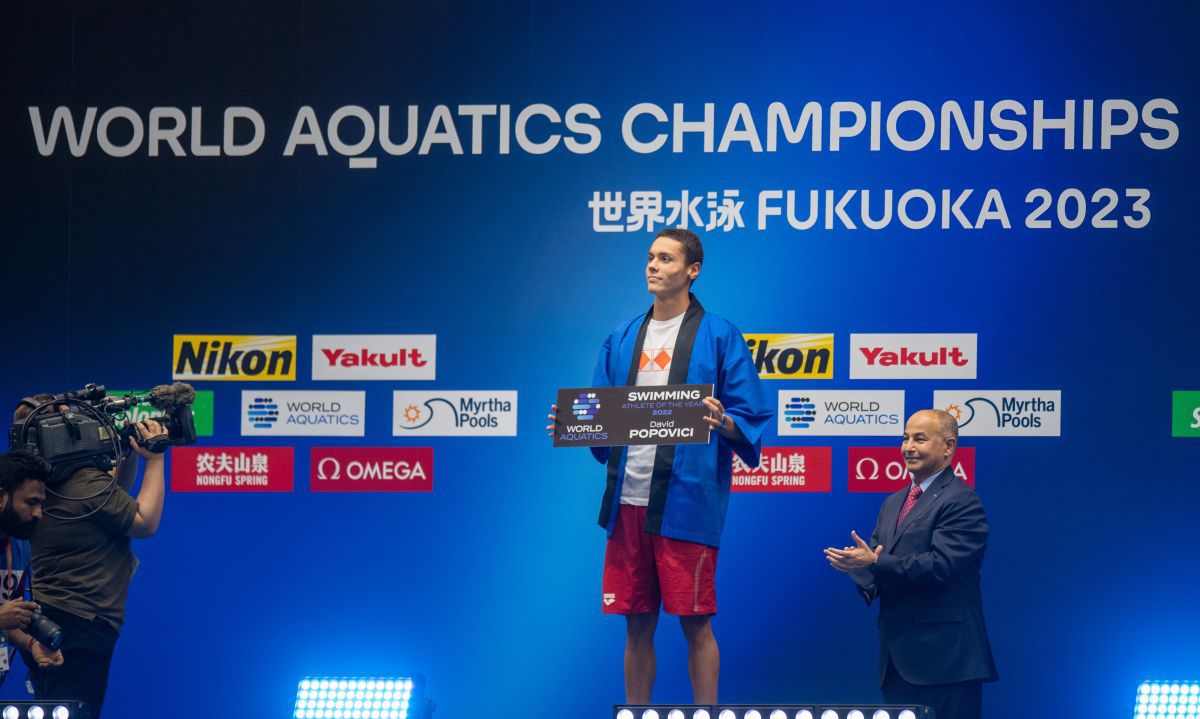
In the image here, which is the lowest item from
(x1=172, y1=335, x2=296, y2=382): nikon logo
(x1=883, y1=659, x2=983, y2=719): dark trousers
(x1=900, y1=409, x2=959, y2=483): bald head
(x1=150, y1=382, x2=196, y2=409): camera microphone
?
(x1=883, y1=659, x2=983, y2=719): dark trousers

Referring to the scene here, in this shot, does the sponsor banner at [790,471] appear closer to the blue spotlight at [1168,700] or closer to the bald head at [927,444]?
the bald head at [927,444]

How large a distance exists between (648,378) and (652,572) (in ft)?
2.14

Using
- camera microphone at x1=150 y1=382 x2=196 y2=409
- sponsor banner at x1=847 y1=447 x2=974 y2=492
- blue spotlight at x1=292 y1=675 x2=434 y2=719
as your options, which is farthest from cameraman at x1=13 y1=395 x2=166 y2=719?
sponsor banner at x1=847 y1=447 x2=974 y2=492

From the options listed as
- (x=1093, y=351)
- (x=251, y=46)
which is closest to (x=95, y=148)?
(x=251, y=46)

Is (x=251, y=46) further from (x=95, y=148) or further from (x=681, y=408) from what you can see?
(x=681, y=408)

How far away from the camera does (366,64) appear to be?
5.69 meters

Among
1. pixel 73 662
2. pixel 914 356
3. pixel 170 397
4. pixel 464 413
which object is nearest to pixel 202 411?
pixel 464 413

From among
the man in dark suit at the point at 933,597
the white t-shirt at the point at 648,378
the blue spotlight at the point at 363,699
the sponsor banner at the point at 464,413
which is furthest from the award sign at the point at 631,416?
the blue spotlight at the point at 363,699

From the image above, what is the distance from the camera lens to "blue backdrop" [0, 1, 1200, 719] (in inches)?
214

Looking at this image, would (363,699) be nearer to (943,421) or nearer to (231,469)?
(231,469)

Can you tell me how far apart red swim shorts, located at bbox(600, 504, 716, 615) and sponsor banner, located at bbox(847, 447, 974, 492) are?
3.59 ft

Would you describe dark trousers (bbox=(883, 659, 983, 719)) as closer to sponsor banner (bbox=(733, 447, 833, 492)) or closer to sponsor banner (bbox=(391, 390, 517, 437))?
sponsor banner (bbox=(733, 447, 833, 492))

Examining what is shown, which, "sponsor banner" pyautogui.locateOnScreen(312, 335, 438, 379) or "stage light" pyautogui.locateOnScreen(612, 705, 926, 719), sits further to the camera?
"sponsor banner" pyautogui.locateOnScreen(312, 335, 438, 379)

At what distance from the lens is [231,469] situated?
5.71 meters
